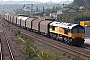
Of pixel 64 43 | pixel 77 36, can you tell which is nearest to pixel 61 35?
pixel 64 43

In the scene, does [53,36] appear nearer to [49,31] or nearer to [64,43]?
[49,31]

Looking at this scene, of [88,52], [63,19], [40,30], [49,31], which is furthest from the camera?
[63,19]

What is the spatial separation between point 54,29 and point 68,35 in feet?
22.7

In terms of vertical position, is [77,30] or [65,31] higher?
[77,30]

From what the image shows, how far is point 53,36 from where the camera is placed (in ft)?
151

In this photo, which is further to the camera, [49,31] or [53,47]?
[49,31]

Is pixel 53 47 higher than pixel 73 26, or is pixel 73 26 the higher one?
pixel 73 26

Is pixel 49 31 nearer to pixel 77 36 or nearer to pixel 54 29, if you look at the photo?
pixel 54 29

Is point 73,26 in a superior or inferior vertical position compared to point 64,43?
superior

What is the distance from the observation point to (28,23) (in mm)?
65188

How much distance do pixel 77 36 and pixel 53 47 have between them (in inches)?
141

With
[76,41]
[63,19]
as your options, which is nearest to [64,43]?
[76,41]

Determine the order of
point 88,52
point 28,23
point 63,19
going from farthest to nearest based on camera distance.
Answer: point 63,19
point 28,23
point 88,52

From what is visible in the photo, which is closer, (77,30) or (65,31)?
(77,30)
